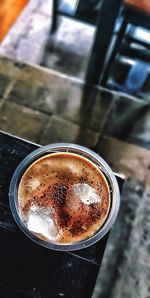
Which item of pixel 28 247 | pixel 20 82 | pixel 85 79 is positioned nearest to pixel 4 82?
pixel 20 82

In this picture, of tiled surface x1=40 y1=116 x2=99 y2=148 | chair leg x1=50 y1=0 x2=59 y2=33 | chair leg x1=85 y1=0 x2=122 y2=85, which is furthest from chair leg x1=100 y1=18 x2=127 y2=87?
chair leg x1=50 y1=0 x2=59 y2=33

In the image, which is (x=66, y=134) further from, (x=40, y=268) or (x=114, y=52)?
(x=40, y=268)

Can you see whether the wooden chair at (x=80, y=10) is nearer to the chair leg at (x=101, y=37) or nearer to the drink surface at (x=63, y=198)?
Answer: the chair leg at (x=101, y=37)

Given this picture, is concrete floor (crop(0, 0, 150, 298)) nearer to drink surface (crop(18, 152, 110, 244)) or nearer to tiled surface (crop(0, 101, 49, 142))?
tiled surface (crop(0, 101, 49, 142))

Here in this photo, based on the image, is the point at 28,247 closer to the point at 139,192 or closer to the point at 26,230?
the point at 26,230

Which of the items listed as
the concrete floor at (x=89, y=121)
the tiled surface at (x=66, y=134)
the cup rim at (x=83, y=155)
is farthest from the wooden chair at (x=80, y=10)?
the cup rim at (x=83, y=155)
